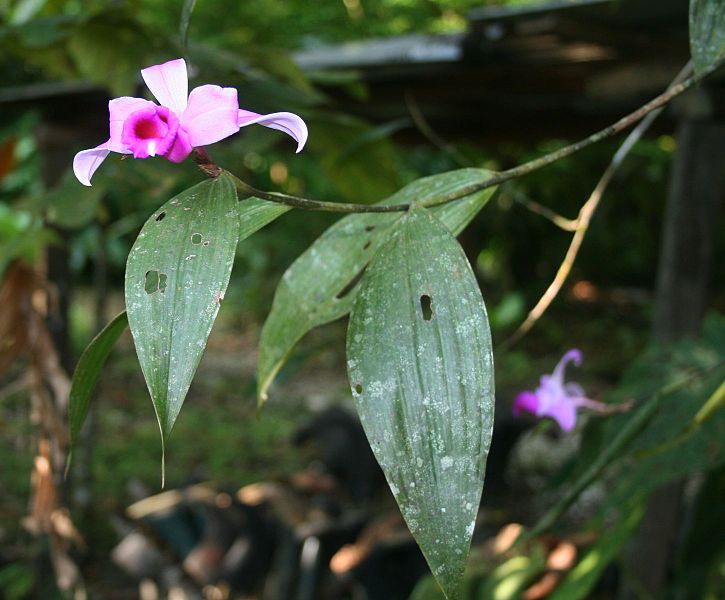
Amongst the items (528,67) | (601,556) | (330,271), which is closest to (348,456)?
(528,67)

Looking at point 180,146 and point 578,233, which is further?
point 578,233

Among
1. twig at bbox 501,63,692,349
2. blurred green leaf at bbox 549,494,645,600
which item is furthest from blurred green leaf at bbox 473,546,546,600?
twig at bbox 501,63,692,349

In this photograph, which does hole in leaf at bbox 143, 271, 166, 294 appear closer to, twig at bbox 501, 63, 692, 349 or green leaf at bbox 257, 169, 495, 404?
green leaf at bbox 257, 169, 495, 404

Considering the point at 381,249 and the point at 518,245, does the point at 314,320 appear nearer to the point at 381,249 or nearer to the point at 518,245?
the point at 381,249

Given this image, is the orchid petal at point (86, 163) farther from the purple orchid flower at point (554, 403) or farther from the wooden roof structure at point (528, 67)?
the wooden roof structure at point (528, 67)

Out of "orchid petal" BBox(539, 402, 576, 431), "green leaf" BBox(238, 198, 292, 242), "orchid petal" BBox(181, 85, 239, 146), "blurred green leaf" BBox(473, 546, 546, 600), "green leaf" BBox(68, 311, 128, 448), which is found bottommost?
"blurred green leaf" BBox(473, 546, 546, 600)

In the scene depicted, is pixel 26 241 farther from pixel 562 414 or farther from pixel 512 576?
pixel 512 576
